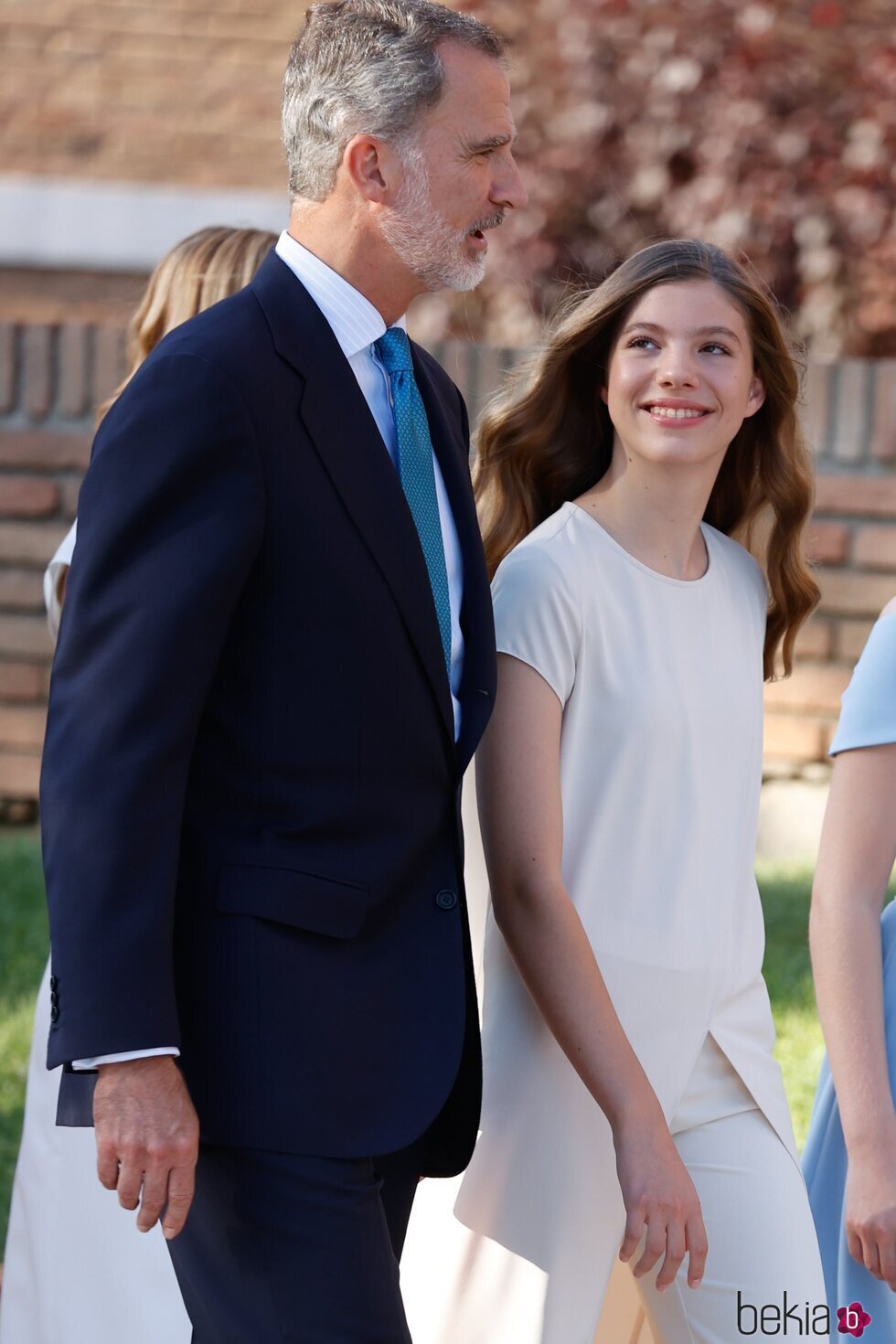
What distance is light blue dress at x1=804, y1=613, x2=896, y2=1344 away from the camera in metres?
2.46

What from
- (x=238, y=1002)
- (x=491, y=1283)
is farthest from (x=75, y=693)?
(x=491, y=1283)

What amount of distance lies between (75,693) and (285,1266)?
25.7 inches

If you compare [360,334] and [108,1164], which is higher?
[360,334]

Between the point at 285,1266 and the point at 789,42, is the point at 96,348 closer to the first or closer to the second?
the point at 789,42

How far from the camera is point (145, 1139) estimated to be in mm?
1813

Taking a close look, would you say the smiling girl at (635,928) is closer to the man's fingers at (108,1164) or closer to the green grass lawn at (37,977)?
the man's fingers at (108,1164)

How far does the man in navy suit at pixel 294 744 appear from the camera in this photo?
184 cm

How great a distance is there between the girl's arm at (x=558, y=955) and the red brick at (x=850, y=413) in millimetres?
4086

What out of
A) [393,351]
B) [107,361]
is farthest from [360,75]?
[107,361]

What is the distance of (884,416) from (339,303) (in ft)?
14.1

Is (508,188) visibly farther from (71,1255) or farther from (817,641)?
(817,641)

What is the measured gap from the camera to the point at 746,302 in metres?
2.63

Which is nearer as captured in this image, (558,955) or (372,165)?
(372,165)

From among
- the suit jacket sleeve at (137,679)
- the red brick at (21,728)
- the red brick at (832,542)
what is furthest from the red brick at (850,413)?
the suit jacket sleeve at (137,679)
